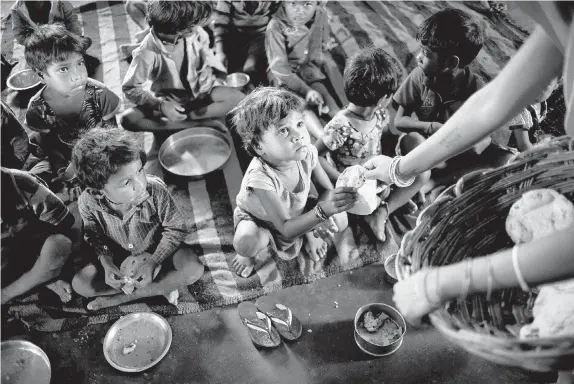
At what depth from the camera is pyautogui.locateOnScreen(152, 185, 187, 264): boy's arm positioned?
184cm

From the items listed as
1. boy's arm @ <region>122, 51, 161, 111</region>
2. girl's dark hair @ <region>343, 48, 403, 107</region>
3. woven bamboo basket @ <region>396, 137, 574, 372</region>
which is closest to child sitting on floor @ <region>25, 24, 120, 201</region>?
boy's arm @ <region>122, 51, 161, 111</region>

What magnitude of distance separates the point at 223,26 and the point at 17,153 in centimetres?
151

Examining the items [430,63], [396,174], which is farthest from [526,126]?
[396,174]

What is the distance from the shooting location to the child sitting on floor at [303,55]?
265 cm

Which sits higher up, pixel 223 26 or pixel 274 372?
pixel 223 26

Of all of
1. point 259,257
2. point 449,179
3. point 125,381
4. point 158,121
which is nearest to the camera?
point 125,381

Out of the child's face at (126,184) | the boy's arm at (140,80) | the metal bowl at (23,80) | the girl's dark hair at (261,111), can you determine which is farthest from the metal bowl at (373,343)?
the metal bowl at (23,80)

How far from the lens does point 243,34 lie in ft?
10.1

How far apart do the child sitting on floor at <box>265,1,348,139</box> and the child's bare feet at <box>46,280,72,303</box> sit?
1.42 m

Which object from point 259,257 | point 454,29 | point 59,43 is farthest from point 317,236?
point 59,43

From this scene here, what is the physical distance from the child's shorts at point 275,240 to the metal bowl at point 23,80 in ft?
5.48

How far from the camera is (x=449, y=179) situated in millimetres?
2354

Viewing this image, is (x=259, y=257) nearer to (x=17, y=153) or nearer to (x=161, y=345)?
(x=161, y=345)

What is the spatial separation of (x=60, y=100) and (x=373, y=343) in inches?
71.1
